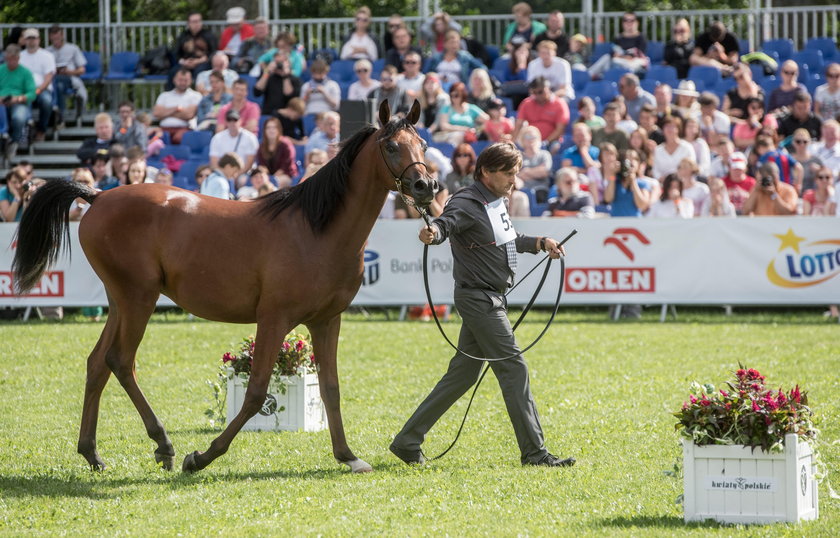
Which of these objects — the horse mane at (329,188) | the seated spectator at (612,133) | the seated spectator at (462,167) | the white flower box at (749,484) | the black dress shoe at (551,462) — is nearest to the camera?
the white flower box at (749,484)

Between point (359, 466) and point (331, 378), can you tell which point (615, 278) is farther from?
point (359, 466)

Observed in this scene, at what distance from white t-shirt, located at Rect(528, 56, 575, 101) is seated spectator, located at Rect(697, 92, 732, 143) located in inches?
96.2

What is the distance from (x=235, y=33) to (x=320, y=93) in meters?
3.75

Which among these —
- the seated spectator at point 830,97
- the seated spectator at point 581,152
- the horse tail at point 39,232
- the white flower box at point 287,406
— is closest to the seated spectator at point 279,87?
the seated spectator at point 581,152

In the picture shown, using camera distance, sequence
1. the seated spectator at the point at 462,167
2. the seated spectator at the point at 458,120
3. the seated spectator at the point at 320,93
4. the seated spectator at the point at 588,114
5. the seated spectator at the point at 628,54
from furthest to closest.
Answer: the seated spectator at the point at 628,54 → the seated spectator at the point at 320,93 → the seated spectator at the point at 588,114 → the seated spectator at the point at 458,120 → the seated spectator at the point at 462,167

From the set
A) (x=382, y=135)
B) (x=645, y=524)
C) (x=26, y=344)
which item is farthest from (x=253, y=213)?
(x=26, y=344)

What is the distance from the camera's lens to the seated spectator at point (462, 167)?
50.3 feet

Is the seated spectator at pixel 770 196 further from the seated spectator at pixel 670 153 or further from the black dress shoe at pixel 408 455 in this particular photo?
the black dress shoe at pixel 408 455

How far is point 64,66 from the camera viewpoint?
2208 centimetres

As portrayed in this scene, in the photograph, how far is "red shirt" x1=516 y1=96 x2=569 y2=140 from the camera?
18641 millimetres

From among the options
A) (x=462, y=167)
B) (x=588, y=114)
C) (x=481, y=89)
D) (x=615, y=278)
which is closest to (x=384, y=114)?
(x=462, y=167)

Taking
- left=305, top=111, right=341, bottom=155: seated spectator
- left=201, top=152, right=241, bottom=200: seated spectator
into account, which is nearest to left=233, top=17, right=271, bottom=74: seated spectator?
left=305, top=111, right=341, bottom=155: seated spectator

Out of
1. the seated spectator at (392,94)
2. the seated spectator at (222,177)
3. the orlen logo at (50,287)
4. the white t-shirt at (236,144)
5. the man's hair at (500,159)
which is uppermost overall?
the seated spectator at (392,94)

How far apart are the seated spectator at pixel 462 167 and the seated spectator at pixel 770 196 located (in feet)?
13.4
